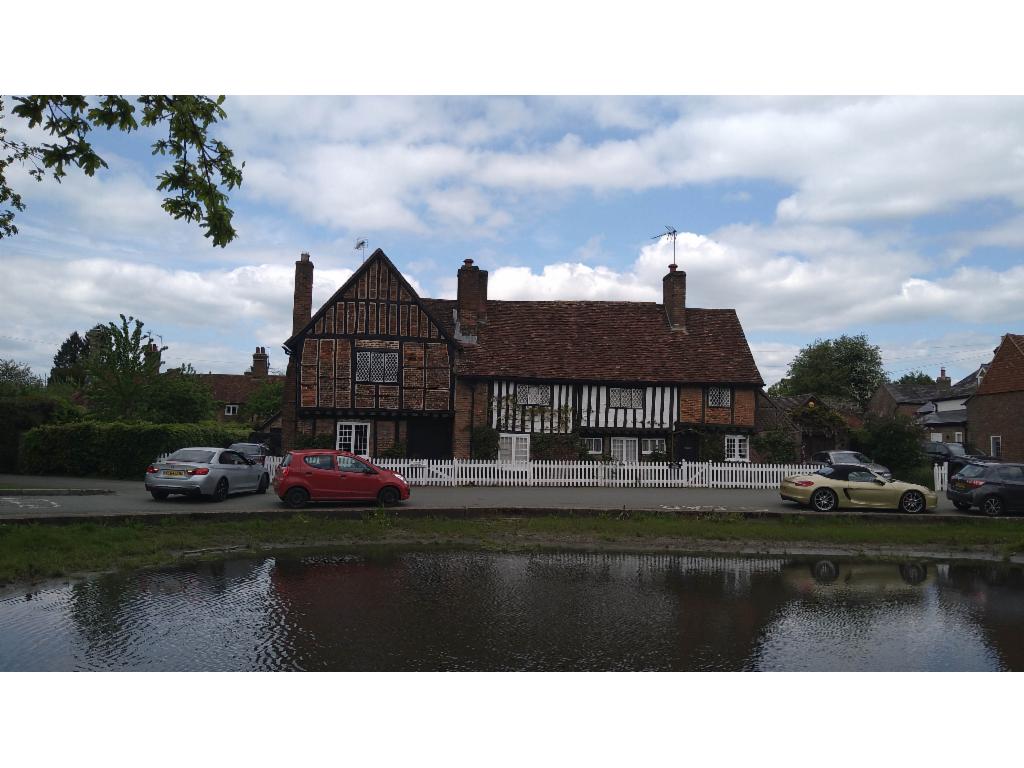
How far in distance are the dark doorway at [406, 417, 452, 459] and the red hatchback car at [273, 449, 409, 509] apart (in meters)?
12.4

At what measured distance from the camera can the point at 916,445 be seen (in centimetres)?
2858

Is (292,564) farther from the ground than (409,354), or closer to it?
closer to it

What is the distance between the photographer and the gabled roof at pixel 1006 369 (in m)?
40.8

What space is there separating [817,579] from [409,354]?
21.7 meters

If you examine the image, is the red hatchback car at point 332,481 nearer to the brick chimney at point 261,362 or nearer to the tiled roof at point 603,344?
the tiled roof at point 603,344

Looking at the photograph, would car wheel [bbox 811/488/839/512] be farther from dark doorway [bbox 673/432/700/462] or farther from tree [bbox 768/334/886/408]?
tree [bbox 768/334/886/408]

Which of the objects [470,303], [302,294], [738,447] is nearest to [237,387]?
[302,294]

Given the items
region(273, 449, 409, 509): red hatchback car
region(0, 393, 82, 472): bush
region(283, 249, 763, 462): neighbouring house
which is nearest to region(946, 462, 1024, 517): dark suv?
region(283, 249, 763, 462): neighbouring house

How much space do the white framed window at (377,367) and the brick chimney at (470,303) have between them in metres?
3.38

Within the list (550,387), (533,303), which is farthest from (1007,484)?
(533,303)

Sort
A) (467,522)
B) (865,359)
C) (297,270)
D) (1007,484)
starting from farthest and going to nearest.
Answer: (865,359), (297,270), (1007,484), (467,522)

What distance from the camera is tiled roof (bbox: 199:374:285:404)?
64.0 metres

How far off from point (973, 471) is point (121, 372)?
34510mm

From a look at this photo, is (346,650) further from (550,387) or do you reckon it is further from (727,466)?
(550,387)
